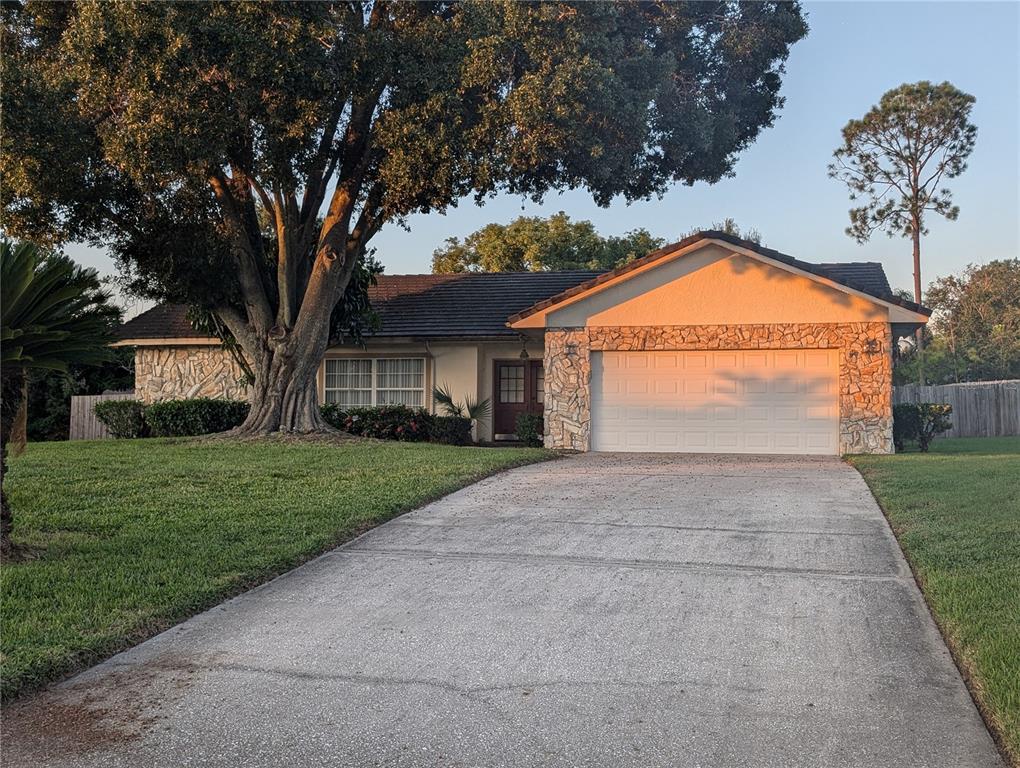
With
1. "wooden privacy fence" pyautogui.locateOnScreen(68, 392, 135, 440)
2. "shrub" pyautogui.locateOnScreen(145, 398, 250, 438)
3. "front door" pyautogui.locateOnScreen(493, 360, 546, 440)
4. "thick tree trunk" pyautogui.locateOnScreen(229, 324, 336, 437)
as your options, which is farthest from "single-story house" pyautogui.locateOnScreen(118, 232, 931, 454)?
"wooden privacy fence" pyautogui.locateOnScreen(68, 392, 135, 440)

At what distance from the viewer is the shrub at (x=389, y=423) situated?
20.5 metres

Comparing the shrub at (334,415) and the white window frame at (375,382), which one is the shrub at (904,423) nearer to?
the white window frame at (375,382)

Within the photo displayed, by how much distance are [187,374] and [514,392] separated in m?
8.61

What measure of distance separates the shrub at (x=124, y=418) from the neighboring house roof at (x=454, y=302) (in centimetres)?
177

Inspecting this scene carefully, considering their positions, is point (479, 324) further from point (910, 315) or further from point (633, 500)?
point (633, 500)

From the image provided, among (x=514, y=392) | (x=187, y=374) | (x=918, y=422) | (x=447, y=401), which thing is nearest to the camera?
(x=918, y=422)

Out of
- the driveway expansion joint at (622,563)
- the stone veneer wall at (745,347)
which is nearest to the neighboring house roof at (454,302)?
the stone veneer wall at (745,347)

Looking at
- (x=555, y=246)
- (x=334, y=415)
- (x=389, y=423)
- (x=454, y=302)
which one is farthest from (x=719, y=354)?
(x=555, y=246)

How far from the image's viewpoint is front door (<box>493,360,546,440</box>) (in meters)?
21.9

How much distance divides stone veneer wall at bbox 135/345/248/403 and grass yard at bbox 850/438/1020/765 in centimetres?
1553

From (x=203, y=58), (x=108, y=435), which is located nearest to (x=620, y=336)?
(x=203, y=58)

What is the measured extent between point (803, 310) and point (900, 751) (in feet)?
46.4

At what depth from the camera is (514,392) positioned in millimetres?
22109

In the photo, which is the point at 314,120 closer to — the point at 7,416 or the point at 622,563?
the point at 7,416
